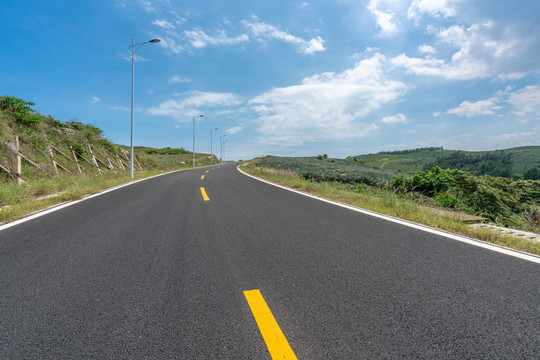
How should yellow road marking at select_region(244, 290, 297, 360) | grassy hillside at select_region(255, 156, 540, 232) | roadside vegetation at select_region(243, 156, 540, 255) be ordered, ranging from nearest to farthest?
1. yellow road marking at select_region(244, 290, 297, 360)
2. roadside vegetation at select_region(243, 156, 540, 255)
3. grassy hillside at select_region(255, 156, 540, 232)

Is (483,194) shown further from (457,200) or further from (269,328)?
(269,328)

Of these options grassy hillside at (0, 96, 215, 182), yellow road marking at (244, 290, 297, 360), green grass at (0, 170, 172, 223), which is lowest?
yellow road marking at (244, 290, 297, 360)

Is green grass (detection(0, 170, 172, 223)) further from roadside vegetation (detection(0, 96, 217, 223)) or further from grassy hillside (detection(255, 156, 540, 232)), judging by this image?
grassy hillside (detection(255, 156, 540, 232))

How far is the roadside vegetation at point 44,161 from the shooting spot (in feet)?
24.0

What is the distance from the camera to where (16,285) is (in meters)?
2.52

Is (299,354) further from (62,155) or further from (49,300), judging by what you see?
(62,155)

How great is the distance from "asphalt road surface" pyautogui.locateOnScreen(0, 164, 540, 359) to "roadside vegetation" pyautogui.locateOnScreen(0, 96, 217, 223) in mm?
3765

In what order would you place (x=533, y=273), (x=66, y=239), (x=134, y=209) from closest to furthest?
(x=533, y=273), (x=66, y=239), (x=134, y=209)

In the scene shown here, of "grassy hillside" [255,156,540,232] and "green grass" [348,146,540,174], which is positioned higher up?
"green grass" [348,146,540,174]

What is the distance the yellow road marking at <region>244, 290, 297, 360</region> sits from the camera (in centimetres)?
163

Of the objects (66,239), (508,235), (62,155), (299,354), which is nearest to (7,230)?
(66,239)

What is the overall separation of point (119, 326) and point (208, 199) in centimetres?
624

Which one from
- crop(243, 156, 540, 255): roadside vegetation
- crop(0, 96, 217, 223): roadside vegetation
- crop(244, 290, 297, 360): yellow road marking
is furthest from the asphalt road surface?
crop(0, 96, 217, 223): roadside vegetation

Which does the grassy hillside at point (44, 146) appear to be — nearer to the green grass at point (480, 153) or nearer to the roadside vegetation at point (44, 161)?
the roadside vegetation at point (44, 161)
